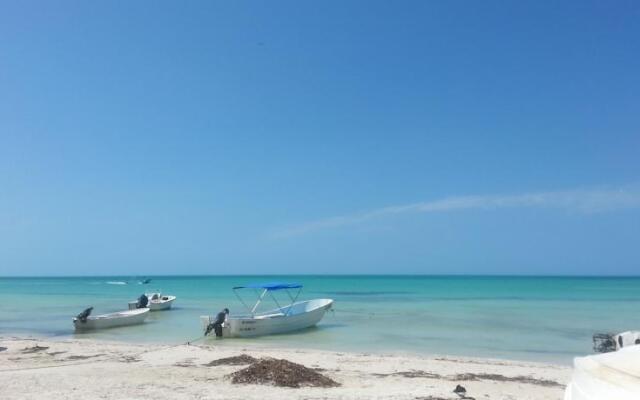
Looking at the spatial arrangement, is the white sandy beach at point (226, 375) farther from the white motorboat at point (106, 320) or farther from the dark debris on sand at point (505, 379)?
the white motorboat at point (106, 320)

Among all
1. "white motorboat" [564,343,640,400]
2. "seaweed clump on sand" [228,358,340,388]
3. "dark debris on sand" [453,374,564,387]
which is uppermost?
"white motorboat" [564,343,640,400]

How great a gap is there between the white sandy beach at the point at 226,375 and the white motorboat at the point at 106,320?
573cm

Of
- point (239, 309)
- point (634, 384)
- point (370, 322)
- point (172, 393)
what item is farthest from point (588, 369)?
point (239, 309)

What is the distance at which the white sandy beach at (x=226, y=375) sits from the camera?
9.47m

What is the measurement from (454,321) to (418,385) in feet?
50.1

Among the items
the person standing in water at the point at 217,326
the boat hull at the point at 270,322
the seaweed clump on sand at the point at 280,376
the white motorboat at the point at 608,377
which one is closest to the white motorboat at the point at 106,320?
the boat hull at the point at 270,322

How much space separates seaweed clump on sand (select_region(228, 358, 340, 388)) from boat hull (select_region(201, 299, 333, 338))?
8.78 meters

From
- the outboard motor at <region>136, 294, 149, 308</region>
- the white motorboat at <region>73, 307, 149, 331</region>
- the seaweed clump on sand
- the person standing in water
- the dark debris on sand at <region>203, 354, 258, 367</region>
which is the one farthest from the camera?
the outboard motor at <region>136, 294, 149, 308</region>

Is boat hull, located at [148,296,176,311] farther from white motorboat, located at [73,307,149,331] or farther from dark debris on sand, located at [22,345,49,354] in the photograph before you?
dark debris on sand, located at [22,345,49,354]

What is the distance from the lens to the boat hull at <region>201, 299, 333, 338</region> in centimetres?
1950

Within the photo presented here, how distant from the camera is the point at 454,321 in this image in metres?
25.0

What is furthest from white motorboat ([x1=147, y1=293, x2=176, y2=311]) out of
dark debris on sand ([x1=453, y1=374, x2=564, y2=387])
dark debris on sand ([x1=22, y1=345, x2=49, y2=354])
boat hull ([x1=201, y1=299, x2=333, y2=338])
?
dark debris on sand ([x1=453, y1=374, x2=564, y2=387])

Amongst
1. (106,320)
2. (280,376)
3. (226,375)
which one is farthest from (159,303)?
(280,376)

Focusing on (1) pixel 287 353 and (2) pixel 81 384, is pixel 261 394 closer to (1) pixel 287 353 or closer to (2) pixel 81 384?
(2) pixel 81 384
